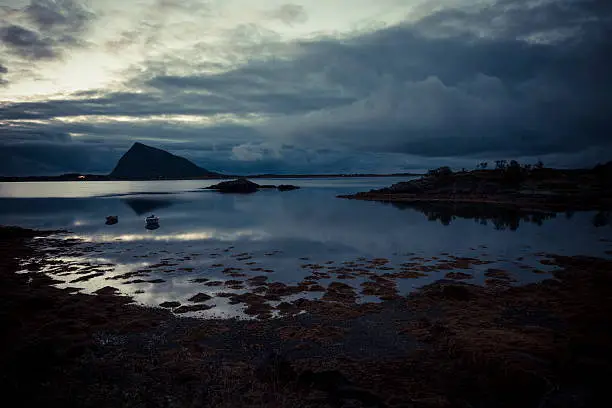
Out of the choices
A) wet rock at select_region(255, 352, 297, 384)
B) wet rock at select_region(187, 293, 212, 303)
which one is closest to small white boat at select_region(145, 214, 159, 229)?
wet rock at select_region(187, 293, 212, 303)

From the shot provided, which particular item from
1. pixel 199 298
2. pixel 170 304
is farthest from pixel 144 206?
pixel 170 304

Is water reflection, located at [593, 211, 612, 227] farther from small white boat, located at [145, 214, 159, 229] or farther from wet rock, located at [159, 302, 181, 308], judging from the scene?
small white boat, located at [145, 214, 159, 229]

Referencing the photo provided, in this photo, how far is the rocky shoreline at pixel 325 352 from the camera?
11047 millimetres

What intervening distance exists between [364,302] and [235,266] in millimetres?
13737

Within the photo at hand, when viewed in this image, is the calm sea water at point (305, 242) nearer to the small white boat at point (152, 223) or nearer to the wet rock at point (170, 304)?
the small white boat at point (152, 223)

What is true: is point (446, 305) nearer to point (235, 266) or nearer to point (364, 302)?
point (364, 302)

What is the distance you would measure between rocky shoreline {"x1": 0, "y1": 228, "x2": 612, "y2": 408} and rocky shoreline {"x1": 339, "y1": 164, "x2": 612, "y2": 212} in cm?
6819

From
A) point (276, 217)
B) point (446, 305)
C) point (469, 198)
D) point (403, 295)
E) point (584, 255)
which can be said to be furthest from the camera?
point (469, 198)

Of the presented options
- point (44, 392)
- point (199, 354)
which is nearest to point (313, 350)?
point (199, 354)

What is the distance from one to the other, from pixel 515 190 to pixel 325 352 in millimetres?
100516

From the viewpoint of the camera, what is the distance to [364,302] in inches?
825

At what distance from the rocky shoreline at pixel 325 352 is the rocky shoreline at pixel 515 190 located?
68194 millimetres

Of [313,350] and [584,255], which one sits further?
[584,255]

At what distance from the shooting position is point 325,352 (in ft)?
46.9
